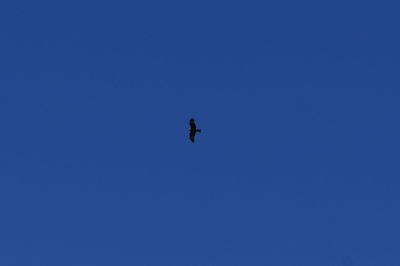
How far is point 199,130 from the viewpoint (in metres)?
41.2
